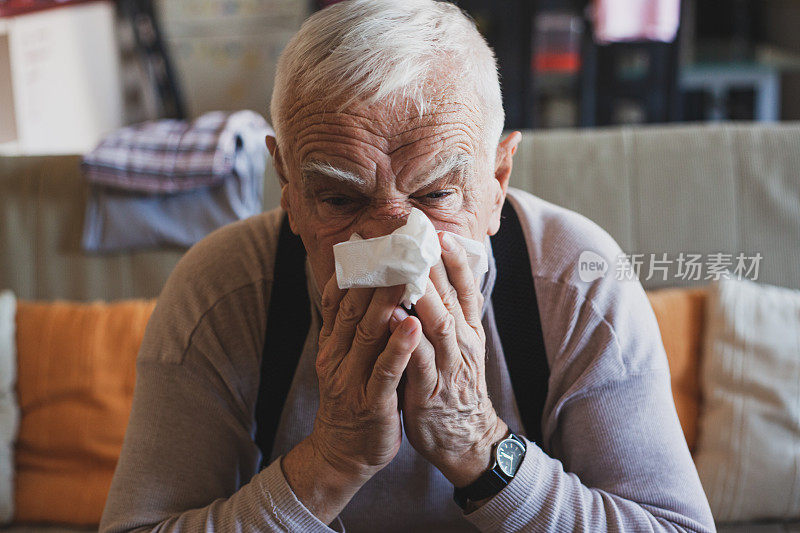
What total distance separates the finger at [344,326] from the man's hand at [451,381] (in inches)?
2.8

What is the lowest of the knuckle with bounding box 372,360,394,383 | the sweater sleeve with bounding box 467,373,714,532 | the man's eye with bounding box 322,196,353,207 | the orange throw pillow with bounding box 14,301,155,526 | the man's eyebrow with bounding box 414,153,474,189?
the orange throw pillow with bounding box 14,301,155,526

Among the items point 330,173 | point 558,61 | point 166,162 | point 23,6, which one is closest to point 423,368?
point 330,173

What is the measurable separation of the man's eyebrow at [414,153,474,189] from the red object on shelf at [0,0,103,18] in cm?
299

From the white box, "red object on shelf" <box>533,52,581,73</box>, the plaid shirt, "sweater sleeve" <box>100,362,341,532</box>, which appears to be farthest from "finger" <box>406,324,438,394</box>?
"red object on shelf" <box>533,52,581,73</box>

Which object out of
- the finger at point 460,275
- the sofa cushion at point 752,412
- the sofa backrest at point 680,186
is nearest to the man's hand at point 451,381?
the finger at point 460,275

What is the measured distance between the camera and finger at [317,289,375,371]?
2.82 ft

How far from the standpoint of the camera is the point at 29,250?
201cm

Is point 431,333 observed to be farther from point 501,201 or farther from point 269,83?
point 269,83

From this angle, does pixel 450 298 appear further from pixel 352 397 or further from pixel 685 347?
pixel 685 347

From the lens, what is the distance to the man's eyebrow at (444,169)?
89cm

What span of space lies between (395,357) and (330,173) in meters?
0.24

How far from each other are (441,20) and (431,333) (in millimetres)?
409

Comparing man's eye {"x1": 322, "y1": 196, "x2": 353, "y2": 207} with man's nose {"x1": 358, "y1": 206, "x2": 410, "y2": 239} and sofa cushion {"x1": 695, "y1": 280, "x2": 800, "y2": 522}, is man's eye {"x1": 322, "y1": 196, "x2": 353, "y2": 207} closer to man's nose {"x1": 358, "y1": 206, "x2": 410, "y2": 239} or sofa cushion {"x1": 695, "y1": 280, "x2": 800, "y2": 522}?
man's nose {"x1": 358, "y1": 206, "x2": 410, "y2": 239}

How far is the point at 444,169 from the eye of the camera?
897mm
